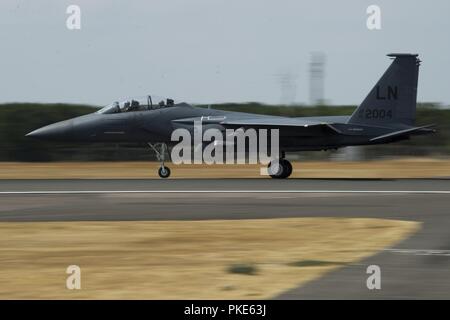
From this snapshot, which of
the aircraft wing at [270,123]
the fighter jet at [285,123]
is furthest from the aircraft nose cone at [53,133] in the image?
the aircraft wing at [270,123]

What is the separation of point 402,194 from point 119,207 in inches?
323

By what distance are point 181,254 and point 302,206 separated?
28.3 ft

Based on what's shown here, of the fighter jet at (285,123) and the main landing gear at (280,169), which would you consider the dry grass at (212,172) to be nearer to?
the main landing gear at (280,169)

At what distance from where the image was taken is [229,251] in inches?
563

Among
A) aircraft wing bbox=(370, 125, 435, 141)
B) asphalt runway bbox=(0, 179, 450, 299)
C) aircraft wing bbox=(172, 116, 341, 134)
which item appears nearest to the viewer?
asphalt runway bbox=(0, 179, 450, 299)

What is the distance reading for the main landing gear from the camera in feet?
112

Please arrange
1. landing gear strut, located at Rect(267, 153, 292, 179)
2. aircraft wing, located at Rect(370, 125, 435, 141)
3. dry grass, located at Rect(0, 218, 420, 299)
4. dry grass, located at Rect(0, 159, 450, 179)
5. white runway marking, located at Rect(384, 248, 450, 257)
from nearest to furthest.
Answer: dry grass, located at Rect(0, 218, 420, 299) < white runway marking, located at Rect(384, 248, 450, 257) < aircraft wing, located at Rect(370, 125, 435, 141) < landing gear strut, located at Rect(267, 153, 292, 179) < dry grass, located at Rect(0, 159, 450, 179)

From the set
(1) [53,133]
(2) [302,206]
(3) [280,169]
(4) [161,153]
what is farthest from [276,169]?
(2) [302,206]

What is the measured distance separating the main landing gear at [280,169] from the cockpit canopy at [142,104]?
446 cm

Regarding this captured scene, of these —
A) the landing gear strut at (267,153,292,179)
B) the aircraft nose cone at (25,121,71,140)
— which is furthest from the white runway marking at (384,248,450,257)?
the aircraft nose cone at (25,121,71,140)

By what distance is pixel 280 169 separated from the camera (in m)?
34.1

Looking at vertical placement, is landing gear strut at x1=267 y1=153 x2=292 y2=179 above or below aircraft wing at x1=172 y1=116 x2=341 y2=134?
below

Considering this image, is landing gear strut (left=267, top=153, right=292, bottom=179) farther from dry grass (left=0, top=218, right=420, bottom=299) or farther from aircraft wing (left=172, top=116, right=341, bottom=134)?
dry grass (left=0, top=218, right=420, bottom=299)
